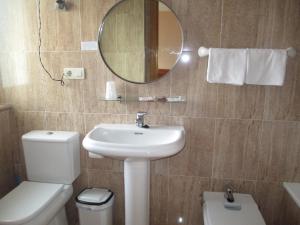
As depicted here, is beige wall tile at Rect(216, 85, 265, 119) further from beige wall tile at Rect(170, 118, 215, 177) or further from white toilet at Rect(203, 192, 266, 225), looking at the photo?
white toilet at Rect(203, 192, 266, 225)

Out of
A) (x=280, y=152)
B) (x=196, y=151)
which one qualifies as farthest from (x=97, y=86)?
(x=280, y=152)

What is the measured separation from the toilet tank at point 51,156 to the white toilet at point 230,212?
1.06 meters

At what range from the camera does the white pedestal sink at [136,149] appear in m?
1.31

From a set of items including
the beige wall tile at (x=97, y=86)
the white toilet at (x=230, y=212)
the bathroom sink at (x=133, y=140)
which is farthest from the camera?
the beige wall tile at (x=97, y=86)

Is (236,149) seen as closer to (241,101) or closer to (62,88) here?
(241,101)

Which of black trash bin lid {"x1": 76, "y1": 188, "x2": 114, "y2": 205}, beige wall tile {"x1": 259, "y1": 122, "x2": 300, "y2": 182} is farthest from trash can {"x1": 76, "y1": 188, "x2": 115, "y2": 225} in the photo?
beige wall tile {"x1": 259, "y1": 122, "x2": 300, "y2": 182}

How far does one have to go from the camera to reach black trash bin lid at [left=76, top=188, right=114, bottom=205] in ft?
5.61

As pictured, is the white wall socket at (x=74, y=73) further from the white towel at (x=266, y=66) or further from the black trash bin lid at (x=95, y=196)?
the white towel at (x=266, y=66)

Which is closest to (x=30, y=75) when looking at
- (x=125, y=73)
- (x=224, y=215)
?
(x=125, y=73)

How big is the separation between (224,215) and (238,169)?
418 millimetres

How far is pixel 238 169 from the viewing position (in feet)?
5.74

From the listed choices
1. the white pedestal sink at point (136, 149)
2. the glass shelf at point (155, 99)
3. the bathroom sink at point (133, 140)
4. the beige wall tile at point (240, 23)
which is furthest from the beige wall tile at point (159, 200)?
the beige wall tile at point (240, 23)

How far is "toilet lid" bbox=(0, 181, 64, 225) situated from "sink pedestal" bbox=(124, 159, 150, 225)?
55 cm

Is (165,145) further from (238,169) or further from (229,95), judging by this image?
(238,169)
